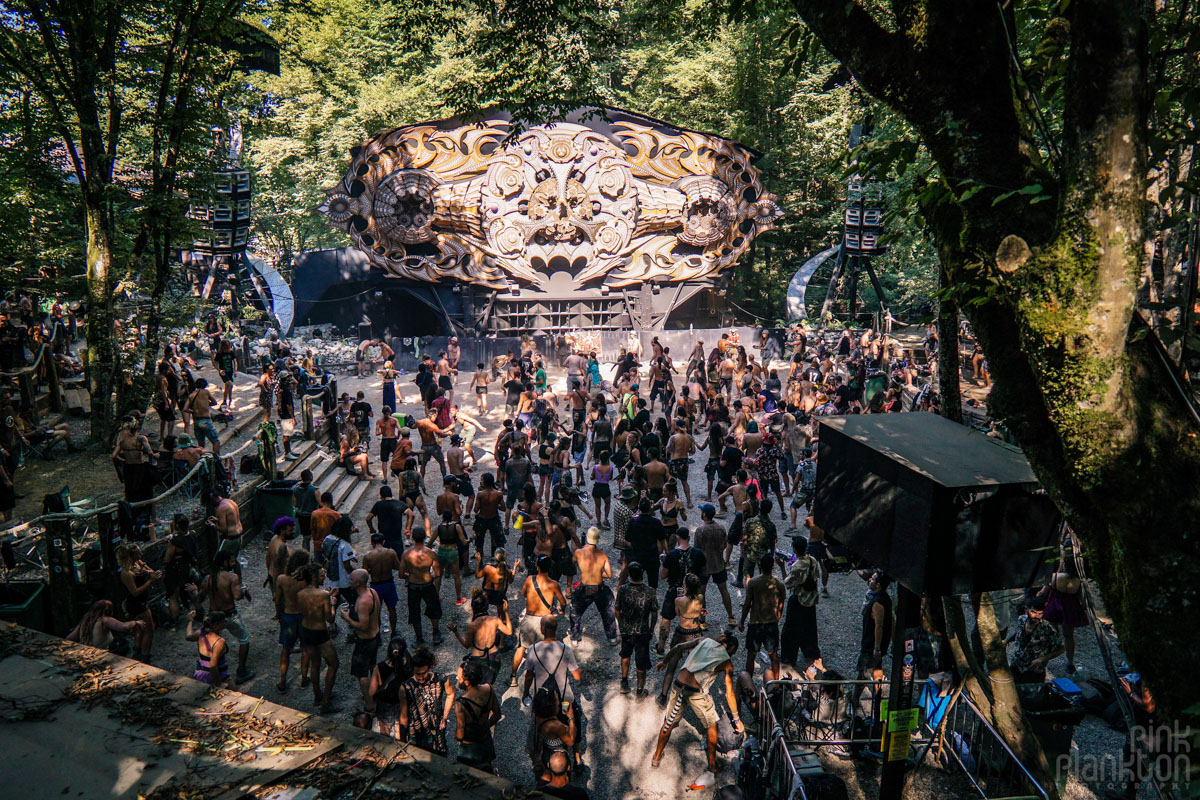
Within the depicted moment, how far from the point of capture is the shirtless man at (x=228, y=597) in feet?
27.4

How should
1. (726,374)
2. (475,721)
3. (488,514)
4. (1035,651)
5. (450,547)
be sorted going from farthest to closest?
(726,374), (488,514), (450,547), (1035,651), (475,721)

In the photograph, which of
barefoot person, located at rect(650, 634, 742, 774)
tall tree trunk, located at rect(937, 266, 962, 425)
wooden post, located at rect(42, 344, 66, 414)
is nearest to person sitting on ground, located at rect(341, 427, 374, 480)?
wooden post, located at rect(42, 344, 66, 414)

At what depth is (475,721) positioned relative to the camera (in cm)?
611

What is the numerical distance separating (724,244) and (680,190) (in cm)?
274

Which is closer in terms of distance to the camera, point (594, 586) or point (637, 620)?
point (637, 620)

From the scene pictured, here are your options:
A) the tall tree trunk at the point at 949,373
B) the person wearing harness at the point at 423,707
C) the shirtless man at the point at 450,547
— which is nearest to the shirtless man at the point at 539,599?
the person wearing harness at the point at 423,707

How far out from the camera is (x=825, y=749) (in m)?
7.23

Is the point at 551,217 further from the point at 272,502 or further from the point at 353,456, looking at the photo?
the point at 272,502

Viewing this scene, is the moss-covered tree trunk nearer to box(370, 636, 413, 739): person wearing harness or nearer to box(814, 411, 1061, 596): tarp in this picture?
box(814, 411, 1061, 596): tarp

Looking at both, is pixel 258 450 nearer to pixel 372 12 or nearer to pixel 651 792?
pixel 651 792

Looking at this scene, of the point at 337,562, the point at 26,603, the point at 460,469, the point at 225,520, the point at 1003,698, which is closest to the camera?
the point at 1003,698

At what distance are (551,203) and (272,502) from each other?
18255 millimetres

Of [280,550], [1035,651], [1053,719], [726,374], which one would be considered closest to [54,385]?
[280,550]

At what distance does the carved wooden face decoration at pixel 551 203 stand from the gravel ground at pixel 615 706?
18.1 meters
